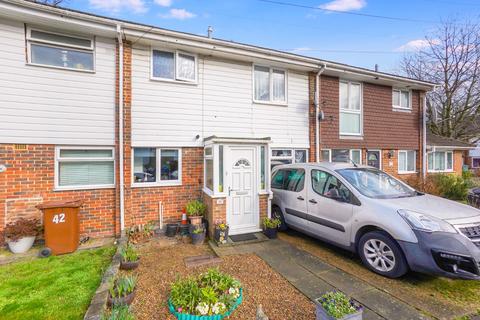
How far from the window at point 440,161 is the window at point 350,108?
6351 millimetres

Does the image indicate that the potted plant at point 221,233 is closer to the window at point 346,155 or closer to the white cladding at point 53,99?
the white cladding at point 53,99

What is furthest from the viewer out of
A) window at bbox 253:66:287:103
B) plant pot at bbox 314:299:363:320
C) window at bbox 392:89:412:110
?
window at bbox 392:89:412:110

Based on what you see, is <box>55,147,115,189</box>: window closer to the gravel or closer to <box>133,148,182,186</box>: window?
<box>133,148,182,186</box>: window

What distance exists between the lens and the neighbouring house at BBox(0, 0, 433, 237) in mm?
5234

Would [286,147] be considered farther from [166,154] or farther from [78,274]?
[78,274]

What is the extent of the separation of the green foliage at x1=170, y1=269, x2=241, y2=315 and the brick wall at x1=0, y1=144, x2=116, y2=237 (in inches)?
153

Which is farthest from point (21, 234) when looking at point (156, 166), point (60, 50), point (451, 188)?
point (451, 188)

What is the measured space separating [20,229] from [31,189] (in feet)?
3.08

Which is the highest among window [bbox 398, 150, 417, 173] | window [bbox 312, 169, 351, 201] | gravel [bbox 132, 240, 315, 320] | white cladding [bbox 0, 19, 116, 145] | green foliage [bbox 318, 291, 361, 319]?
white cladding [bbox 0, 19, 116, 145]

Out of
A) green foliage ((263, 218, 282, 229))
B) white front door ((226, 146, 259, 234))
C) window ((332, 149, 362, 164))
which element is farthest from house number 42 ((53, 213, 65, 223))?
window ((332, 149, 362, 164))

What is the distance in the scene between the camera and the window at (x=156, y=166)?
623 cm

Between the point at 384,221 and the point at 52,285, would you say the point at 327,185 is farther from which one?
the point at 52,285

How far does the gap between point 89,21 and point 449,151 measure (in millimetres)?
17825

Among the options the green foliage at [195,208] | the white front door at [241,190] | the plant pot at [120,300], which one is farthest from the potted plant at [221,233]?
the plant pot at [120,300]
